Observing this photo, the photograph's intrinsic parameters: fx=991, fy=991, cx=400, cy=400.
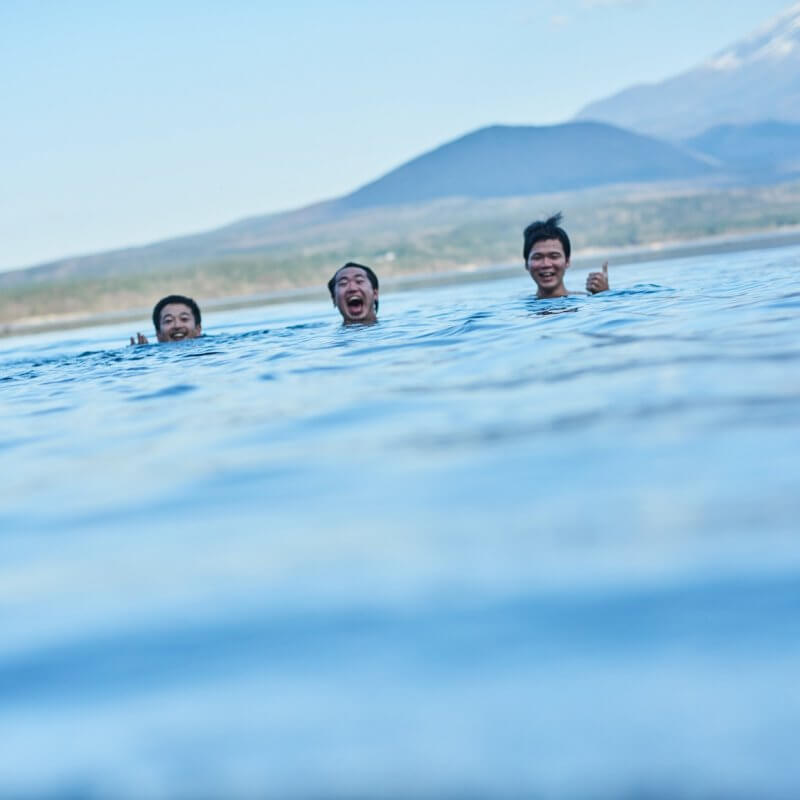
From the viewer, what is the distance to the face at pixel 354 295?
33.7 ft

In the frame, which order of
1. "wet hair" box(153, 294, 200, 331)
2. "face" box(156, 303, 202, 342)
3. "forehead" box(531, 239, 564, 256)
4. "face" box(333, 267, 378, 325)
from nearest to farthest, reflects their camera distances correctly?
"face" box(333, 267, 378, 325), "forehead" box(531, 239, 564, 256), "face" box(156, 303, 202, 342), "wet hair" box(153, 294, 200, 331)

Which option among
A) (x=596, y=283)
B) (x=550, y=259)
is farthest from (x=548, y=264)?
(x=596, y=283)

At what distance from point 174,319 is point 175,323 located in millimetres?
68

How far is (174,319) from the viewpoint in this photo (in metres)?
11.3

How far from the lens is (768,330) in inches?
231

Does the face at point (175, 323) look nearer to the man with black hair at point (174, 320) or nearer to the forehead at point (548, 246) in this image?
the man with black hair at point (174, 320)

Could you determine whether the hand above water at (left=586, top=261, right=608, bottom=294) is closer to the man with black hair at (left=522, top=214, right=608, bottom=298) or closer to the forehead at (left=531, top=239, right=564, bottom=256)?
the man with black hair at (left=522, top=214, right=608, bottom=298)

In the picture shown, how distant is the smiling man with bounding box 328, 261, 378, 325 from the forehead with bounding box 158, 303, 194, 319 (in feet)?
6.08

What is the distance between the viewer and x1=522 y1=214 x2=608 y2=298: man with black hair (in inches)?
420

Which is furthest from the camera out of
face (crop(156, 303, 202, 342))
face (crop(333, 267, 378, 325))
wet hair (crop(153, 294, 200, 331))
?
wet hair (crop(153, 294, 200, 331))

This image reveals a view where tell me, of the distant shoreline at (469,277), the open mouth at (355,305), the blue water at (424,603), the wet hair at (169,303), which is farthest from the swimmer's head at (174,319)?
the distant shoreline at (469,277)

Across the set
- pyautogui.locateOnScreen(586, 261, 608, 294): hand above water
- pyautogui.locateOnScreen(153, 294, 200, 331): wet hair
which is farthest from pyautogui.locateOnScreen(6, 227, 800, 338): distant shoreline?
pyautogui.locateOnScreen(153, 294, 200, 331): wet hair

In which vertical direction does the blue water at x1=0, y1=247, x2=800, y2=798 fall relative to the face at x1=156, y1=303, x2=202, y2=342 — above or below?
below

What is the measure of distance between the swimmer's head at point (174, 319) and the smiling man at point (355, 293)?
73.2 inches
